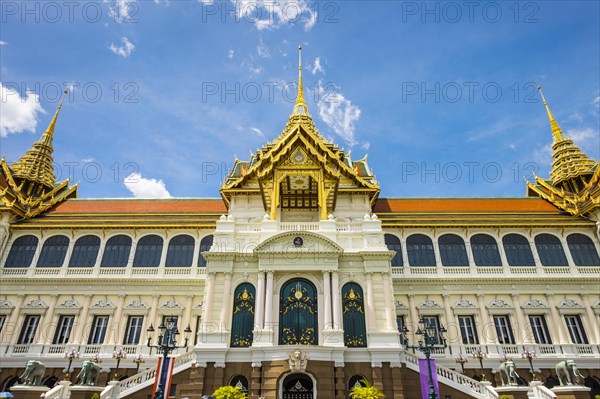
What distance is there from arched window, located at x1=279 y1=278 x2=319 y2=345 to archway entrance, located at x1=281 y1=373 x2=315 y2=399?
1.48m

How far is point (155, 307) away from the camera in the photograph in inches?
976

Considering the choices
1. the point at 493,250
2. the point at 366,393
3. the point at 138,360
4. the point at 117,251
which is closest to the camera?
the point at 366,393

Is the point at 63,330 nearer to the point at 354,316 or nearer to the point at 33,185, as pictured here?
the point at 33,185

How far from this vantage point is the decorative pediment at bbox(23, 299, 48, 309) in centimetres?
2484

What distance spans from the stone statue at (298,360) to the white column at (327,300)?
193cm

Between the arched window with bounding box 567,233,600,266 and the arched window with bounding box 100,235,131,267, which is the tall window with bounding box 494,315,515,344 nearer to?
the arched window with bounding box 567,233,600,266

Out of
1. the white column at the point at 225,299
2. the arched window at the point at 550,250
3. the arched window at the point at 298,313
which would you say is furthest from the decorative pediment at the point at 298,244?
the arched window at the point at 550,250

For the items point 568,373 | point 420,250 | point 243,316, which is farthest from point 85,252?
point 568,373

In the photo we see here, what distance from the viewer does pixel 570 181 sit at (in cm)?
3278

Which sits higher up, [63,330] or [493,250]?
[493,250]

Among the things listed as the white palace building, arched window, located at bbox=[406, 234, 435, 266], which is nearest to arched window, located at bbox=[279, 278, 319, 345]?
the white palace building

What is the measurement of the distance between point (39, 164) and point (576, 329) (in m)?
42.0

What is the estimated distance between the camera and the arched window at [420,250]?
25.9m

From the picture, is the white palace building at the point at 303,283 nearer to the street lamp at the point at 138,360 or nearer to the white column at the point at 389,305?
the white column at the point at 389,305
